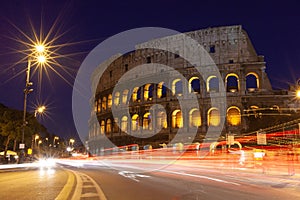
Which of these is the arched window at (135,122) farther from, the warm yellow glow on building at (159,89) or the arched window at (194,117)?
the arched window at (194,117)

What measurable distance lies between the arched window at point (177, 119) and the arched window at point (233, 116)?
21.3ft

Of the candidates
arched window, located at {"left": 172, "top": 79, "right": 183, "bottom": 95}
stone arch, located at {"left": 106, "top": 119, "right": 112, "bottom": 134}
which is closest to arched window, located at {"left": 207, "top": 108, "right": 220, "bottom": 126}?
arched window, located at {"left": 172, "top": 79, "right": 183, "bottom": 95}

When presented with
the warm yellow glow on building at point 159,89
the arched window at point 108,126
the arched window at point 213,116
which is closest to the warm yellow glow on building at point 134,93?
the warm yellow glow on building at point 159,89

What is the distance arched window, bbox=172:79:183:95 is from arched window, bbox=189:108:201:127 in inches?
141

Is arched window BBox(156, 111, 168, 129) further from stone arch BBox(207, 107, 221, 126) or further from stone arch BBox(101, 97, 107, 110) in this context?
stone arch BBox(101, 97, 107, 110)

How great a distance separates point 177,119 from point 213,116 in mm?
5209

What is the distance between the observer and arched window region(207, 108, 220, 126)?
43.6 meters

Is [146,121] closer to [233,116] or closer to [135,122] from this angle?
[135,122]

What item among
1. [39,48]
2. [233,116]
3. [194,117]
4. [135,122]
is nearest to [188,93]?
[194,117]


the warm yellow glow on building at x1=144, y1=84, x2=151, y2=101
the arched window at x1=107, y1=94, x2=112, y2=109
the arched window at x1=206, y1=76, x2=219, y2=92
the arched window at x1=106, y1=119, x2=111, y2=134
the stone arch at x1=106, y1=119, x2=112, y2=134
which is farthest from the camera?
the arched window at x1=107, y1=94, x2=112, y2=109

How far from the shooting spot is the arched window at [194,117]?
44.7 metres

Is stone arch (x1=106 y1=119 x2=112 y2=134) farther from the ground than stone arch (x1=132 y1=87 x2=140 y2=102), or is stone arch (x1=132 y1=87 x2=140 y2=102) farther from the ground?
stone arch (x1=132 y1=87 x2=140 y2=102)

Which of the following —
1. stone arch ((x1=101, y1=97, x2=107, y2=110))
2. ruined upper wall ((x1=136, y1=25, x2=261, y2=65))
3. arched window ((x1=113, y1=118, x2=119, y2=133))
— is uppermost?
ruined upper wall ((x1=136, y1=25, x2=261, y2=65))

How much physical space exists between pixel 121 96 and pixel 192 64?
48.4ft
